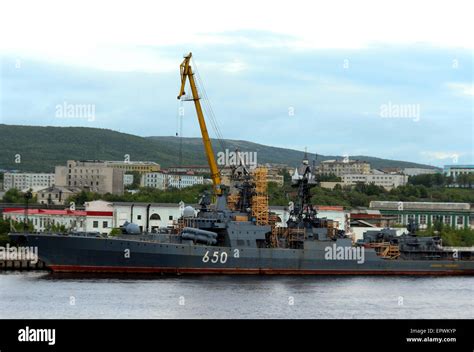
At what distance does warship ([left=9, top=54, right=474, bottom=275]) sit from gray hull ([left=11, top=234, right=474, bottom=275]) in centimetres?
6

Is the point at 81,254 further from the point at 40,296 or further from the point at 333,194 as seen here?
the point at 333,194

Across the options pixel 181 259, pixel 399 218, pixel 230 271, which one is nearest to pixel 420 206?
pixel 399 218

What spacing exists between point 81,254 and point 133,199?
49.4 meters

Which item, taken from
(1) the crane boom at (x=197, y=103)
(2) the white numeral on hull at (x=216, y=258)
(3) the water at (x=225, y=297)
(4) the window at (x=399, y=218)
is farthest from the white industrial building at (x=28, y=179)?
(3) the water at (x=225, y=297)

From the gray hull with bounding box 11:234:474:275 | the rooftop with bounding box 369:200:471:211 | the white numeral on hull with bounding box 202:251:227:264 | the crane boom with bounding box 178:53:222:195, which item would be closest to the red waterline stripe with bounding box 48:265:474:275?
the gray hull with bounding box 11:234:474:275

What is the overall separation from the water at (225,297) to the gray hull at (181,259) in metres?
2.09

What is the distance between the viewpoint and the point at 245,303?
163ft

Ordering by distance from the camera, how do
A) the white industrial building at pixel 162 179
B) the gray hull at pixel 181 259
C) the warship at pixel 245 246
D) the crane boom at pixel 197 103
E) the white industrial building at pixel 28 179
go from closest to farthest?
the gray hull at pixel 181 259 → the warship at pixel 245 246 → the crane boom at pixel 197 103 → the white industrial building at pixel 28 179 → the white industrial building at pixel 162 179

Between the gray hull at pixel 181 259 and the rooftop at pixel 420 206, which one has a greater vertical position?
the rooftop at pixel 420 206

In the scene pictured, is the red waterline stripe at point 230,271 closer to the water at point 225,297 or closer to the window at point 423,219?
the water at point 225,297

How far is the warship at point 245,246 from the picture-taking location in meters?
62.5

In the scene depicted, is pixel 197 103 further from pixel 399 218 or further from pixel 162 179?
pixel 162 179

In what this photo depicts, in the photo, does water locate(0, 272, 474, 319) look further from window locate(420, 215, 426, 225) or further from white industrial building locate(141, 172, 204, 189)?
white industrial building locate(141, 172, 204, 189)
